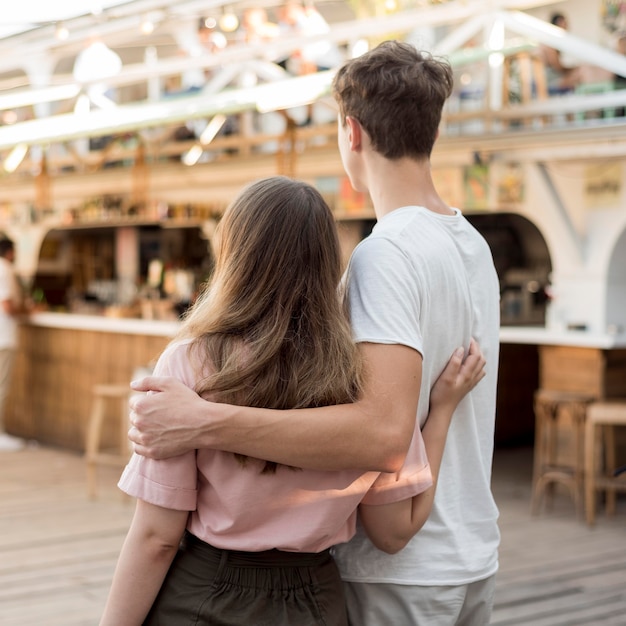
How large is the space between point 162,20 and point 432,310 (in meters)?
8.44

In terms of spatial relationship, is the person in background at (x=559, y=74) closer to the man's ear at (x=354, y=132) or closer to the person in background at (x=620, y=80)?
the person in background at (x=620, y=80)

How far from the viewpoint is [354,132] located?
5.45 ft

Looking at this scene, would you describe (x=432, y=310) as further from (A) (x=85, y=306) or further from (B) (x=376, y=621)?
(A) (x=85, y=306)

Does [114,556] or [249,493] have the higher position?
[249,493]

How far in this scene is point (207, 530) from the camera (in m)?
1.55

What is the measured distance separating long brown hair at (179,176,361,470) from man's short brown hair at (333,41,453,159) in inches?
6.7

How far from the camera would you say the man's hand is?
A: 1472mm

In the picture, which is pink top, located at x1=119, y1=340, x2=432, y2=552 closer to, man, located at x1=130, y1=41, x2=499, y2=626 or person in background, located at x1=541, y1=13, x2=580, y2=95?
man, located at x1=130, y1=41, x2=499, y2=626

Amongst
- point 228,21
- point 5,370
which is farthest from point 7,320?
point 228,21

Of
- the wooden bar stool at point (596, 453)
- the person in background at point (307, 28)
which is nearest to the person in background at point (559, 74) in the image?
the person in background at point (307, 28)

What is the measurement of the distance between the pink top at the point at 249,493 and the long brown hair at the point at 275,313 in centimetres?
7

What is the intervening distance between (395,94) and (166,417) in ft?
1.99

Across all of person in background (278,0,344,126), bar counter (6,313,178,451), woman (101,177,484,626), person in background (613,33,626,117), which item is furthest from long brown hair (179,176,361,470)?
person in background (278,0,344,126)

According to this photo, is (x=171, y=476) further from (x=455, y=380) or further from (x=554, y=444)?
(x=554, y=444)
